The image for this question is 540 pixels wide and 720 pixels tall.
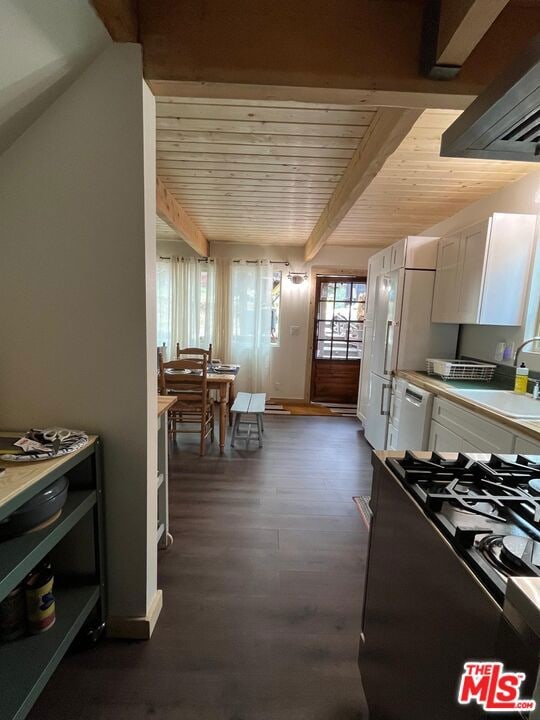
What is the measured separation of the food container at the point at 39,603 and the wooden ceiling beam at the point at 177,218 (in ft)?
8.01

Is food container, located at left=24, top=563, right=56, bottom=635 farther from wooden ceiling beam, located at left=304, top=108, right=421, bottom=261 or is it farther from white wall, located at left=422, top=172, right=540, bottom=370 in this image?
white wall, located at left=422, top=172, right=540, bottom=370

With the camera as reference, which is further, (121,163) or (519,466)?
(121,163)

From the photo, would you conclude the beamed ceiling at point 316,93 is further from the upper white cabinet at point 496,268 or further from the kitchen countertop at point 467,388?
the kitchen countertop at point 467,388

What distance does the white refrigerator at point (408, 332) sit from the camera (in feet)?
9.89

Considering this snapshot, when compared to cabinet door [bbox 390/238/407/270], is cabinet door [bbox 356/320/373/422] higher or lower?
lower

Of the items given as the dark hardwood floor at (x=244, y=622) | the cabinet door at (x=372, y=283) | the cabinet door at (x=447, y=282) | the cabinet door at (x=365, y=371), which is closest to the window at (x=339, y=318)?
the cabinet door at (x=365, y=371)

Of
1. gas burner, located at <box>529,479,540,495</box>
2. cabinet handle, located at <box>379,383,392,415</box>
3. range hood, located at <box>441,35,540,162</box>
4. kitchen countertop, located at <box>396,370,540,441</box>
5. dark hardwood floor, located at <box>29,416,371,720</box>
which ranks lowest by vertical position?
dark hardwood floor, located at <box>29,416,371,720</box>

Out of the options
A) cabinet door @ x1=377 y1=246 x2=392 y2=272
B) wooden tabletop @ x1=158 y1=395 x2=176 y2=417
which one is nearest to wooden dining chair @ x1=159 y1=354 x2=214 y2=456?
wooden tabletop @ x1=158 y1=395 x2=176 y2=417

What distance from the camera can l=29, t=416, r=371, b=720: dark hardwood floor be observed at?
1190 mm

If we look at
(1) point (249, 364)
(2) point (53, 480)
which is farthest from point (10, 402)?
(1) point (249, 364)

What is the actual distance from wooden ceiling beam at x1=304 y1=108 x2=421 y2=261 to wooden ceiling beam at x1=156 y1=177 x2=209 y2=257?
4.58 feet

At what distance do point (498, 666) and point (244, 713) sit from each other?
112cm

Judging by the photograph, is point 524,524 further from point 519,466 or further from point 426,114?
point 426,114

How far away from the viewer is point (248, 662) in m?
1.33
